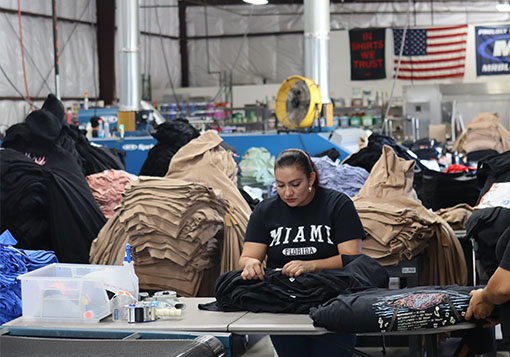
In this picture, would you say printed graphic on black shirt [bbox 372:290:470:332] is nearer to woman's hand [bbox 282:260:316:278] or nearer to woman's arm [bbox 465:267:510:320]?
woman's arm [bbox 465:267:510:320]

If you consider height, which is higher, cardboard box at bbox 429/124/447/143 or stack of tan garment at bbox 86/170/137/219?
cardboard box at bbox 429/124/447/143

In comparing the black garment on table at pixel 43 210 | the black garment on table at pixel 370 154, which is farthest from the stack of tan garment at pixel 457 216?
the black garment on table at pixel 43 210

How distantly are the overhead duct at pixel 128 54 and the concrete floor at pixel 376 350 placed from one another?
19.8ft

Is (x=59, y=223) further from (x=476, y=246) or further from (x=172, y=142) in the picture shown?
(x=476, y=246)

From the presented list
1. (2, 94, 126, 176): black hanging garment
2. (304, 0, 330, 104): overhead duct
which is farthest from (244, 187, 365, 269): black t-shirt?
(304, 0, 330, 104): overhead duct

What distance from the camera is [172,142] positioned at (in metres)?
7.01

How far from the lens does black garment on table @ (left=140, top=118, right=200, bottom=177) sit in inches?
273

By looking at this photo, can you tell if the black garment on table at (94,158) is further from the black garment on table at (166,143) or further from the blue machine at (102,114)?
the blue machine at (102,114)

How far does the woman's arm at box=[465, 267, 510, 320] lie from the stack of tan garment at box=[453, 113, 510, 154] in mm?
6419

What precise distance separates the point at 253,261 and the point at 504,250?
3.50ft

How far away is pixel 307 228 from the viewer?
11.7 ft

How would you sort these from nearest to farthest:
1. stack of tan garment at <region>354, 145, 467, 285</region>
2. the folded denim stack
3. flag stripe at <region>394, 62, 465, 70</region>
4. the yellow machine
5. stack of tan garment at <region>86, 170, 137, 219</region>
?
1. the folded denim stack
2. stack of tan garment at <region>354, 145, 467, 285</region>
3. stack of tan garment at <region>86, 170, 137, 219</region>
4. the yellow machine
5. flag stripe at <region>394, 62, 465, 70</region>

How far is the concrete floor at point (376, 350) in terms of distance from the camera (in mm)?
5204

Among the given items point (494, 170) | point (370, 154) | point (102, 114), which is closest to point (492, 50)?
point (102, 114)
